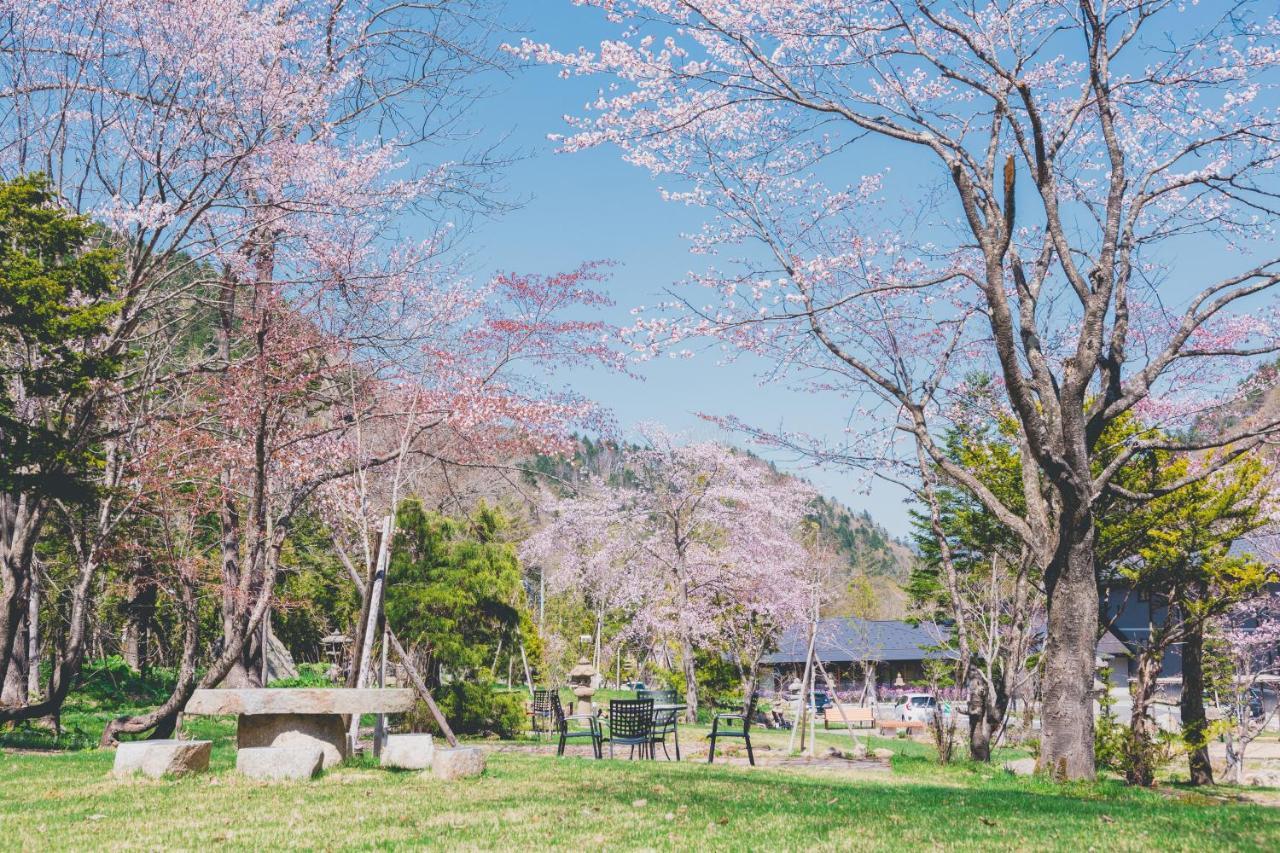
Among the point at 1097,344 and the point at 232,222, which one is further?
the point at 232,222

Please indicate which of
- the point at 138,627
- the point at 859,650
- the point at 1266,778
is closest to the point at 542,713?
the point at 138,627

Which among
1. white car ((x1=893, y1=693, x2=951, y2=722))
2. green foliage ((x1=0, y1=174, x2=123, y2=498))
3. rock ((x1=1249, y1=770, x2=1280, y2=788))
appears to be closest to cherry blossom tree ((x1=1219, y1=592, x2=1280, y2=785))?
rock ((x1=1249, y1=770, x2=1280, y2=788))

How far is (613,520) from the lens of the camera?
25.7 metres

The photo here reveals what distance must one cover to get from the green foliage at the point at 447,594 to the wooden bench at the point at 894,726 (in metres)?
13.2

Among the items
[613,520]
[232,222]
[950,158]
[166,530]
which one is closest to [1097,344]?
[950,158]

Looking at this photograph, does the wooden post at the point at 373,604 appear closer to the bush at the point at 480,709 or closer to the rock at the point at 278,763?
the rock at the point at 278,763

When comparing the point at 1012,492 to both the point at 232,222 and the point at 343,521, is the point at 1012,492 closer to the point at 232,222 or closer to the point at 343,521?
the point at 343,521

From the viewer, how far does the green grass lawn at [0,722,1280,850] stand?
4418 mm

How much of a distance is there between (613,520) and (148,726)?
15.8 m

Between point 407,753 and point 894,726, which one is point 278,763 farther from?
point 894,726

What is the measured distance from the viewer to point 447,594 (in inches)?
657

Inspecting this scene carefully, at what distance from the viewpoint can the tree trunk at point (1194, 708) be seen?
39.5 ft

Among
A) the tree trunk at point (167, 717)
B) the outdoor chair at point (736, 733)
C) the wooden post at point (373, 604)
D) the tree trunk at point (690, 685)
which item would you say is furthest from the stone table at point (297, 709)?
the tree trunk at point (690, 685)

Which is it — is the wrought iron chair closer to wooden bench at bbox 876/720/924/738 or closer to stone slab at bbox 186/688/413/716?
wooden bench at bbox 876/720/924/738
